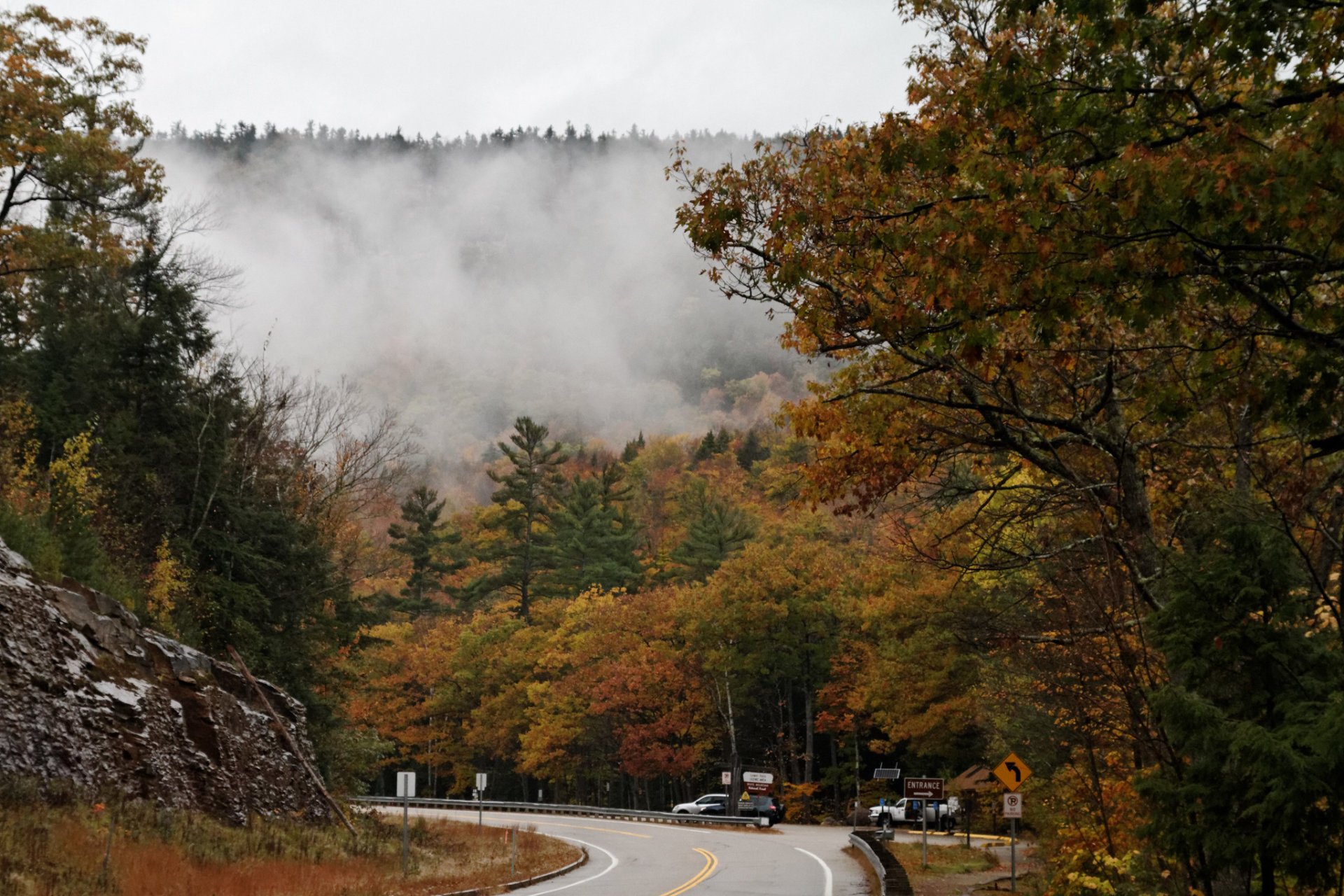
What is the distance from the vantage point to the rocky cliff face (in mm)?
17781

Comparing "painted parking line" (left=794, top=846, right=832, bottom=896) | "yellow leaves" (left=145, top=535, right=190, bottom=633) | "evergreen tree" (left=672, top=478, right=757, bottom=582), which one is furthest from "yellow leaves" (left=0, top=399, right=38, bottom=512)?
"evergreen tree" (left=672, top=478, right=757, bottom=582)

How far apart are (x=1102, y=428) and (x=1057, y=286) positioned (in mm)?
5955

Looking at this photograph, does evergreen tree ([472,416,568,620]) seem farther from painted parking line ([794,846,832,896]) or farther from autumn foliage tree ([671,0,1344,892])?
autumn foliage tree ([671,0,1344,892])

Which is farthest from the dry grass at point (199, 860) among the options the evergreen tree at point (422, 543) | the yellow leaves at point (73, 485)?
the evergreen tree at point (422, 543)

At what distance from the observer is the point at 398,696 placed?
73188 mm

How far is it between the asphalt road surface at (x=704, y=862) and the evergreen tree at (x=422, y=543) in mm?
38159

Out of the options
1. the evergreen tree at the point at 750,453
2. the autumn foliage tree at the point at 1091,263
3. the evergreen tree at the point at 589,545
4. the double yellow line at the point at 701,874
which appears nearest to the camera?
the autumn foliage tree at the point at 1091,263

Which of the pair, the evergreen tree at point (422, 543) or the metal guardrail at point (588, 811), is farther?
the evergreen tree at point (422, 543)

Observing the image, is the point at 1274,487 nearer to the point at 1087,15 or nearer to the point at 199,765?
the point at 1087,15

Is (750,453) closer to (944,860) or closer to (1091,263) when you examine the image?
(944,860)

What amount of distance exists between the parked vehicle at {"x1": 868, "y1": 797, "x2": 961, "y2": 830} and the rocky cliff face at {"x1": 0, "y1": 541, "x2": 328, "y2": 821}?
88.2 feet

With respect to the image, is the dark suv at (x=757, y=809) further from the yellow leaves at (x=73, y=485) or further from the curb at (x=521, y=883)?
the yellow leaves at (x=73, y=485)

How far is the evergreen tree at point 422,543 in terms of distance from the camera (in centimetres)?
8512

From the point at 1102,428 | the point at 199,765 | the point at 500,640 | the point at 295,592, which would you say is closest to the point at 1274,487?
the point at 1102,428
